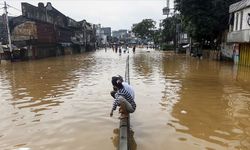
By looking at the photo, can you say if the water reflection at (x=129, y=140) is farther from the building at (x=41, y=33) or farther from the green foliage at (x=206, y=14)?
the building at (x=41, y=33)

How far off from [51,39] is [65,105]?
4289 cm

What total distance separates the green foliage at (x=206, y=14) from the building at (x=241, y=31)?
3.04m

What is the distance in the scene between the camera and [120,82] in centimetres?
704

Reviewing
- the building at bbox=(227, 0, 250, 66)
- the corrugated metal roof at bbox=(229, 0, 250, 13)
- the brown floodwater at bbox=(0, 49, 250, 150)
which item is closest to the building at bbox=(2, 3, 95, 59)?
the building at bbox=(227, 0, 250, 66)

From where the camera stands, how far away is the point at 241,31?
80.1 feet

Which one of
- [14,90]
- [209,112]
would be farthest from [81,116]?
[14,90]

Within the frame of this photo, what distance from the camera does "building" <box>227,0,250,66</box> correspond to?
24206 mm

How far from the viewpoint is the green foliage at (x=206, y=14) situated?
31.8 metres

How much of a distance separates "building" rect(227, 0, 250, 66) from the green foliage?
3.04 m

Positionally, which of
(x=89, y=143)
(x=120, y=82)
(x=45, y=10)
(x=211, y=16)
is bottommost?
(x=89, y=143)

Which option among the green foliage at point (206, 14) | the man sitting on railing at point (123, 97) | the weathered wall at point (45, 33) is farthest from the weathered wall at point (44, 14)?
the man sitting on railing at point (123, 97)

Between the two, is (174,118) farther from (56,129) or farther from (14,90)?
(14,90)

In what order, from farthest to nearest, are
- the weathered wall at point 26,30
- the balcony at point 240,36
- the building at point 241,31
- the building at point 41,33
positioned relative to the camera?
1. the weathered wall at point 26,30
2. the building at point 41,33
3. the building at point 241,31
4. the balcony at point 240,36

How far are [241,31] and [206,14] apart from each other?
28.0 ft
